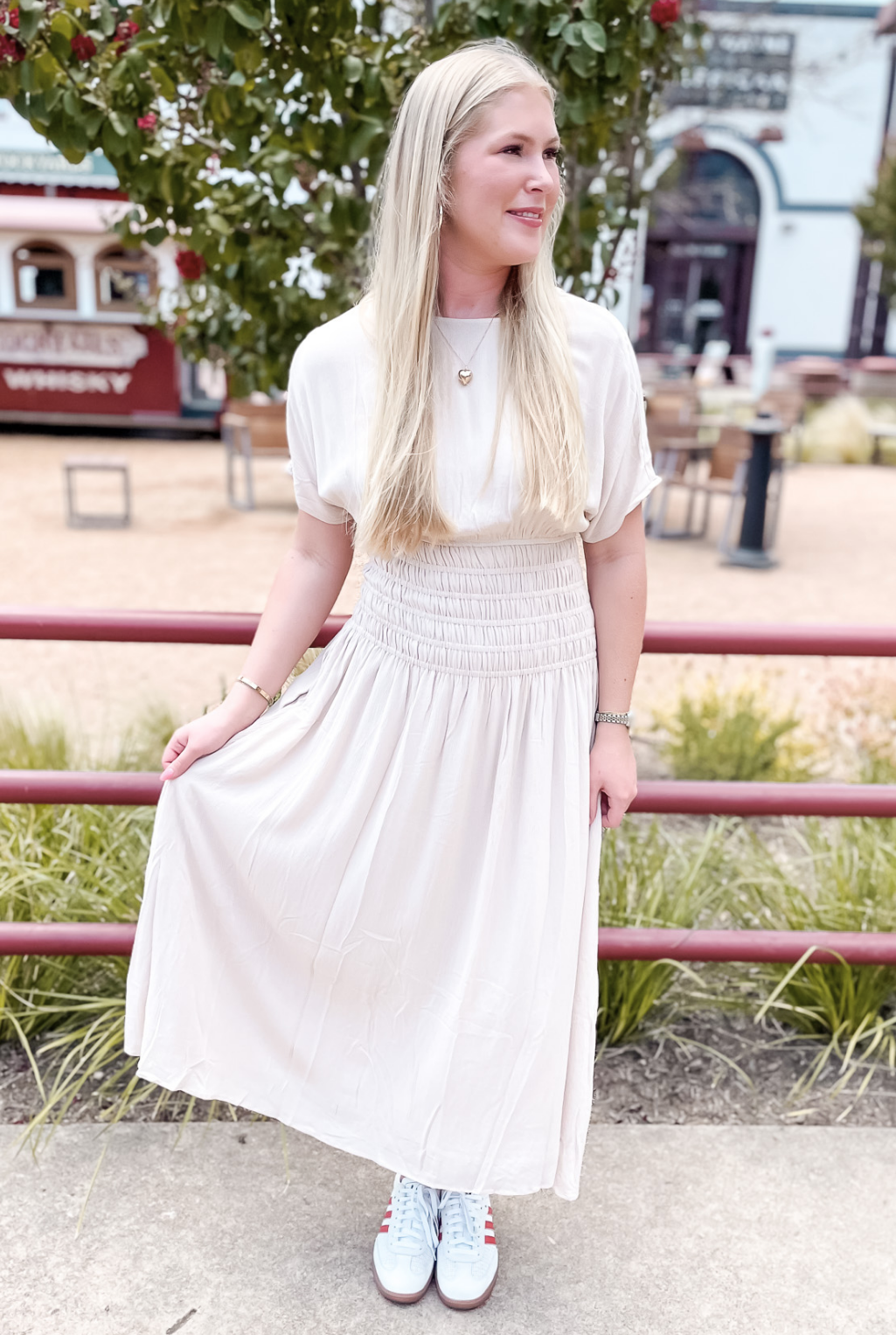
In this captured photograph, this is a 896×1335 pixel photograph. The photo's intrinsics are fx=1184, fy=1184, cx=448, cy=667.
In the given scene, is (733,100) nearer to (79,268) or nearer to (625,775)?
(79,268)

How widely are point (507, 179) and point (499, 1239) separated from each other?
1.77 meters

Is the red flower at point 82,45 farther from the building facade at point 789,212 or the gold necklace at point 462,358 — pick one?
the building facade at point 789,212

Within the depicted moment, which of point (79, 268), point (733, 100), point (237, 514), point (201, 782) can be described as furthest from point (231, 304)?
point (733, 100)

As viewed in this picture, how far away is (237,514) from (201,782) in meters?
8.91

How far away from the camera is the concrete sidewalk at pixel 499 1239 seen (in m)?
1.92

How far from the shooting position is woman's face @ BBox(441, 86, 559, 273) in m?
1.69

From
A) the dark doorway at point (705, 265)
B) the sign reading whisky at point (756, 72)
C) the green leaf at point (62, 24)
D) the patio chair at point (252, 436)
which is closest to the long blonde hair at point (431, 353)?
the green leaf at point (62, 24)

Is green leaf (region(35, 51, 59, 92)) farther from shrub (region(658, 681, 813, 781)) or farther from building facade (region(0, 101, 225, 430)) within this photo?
building facade (region(0, 101, 225, 430))

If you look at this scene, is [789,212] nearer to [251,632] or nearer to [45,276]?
[45,276]

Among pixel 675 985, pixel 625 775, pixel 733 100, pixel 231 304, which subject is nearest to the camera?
pixel 625 775

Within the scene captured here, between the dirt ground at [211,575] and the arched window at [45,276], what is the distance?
172 cm

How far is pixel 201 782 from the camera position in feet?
6.35

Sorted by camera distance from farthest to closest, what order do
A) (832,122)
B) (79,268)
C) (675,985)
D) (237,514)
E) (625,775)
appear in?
(832,122) → (79,268) → (237,514) → (675,985) → (625,775)

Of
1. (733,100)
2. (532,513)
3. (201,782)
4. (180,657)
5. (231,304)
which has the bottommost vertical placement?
(180,657)
